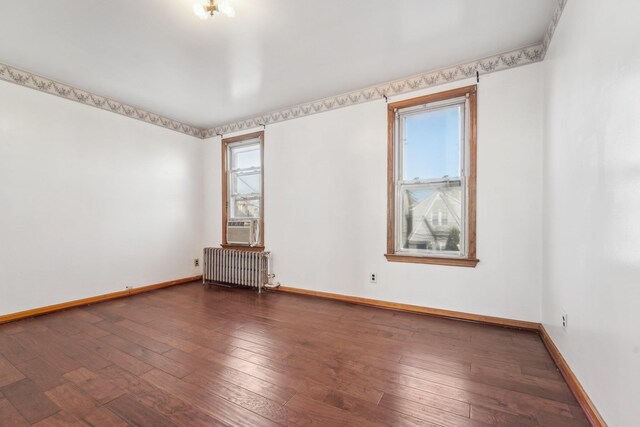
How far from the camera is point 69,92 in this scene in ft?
10.9

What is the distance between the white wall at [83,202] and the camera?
2.90 m

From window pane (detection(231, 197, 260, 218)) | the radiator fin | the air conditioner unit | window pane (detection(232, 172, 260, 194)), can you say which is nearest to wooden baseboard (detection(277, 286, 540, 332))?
the radiator fin

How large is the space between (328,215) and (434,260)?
4.76 ft

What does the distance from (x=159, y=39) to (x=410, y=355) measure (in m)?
3.50

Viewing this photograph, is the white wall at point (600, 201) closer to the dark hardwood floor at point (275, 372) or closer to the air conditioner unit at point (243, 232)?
the dark hardwood floor at point (275, 372)

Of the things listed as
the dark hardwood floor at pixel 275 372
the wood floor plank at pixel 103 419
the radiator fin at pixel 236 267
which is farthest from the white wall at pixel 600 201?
the radiator fin at pixel 236 267

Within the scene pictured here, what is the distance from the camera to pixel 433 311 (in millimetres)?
2998

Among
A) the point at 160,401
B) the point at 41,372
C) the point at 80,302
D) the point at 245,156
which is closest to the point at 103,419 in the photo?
the point at 160,401

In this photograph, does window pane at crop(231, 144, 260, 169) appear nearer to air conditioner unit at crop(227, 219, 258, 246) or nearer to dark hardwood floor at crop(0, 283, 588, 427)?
air conditioner unit at crop(227, 219, 258, 246)

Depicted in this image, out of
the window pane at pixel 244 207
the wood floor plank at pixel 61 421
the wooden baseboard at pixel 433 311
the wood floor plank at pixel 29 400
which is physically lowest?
the wood floor plank at pixel 29 400

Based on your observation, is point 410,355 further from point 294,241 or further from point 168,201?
point 168,201

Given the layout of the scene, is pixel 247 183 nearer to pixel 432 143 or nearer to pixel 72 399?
pixel 432 143

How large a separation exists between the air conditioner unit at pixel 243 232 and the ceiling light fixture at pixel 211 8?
296 centimetres

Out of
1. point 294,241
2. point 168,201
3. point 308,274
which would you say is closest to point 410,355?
point 308,274
